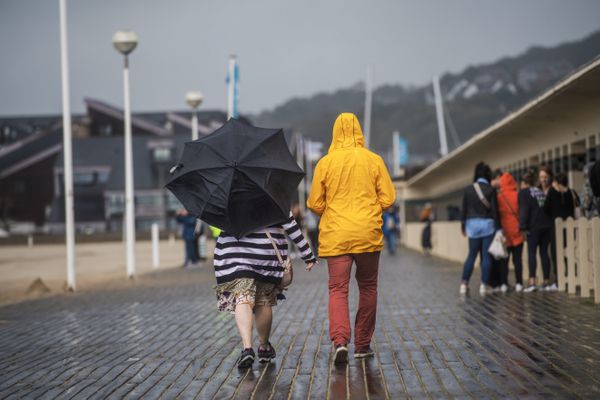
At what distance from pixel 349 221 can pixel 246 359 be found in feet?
4.24

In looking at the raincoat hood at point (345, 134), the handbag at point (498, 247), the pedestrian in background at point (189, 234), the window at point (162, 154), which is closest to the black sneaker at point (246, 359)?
the raincoat hood at point (345, 134)

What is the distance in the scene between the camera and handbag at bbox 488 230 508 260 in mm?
12891

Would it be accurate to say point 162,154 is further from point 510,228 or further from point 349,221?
point 349,221

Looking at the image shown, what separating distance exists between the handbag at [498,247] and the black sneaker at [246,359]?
248 inches

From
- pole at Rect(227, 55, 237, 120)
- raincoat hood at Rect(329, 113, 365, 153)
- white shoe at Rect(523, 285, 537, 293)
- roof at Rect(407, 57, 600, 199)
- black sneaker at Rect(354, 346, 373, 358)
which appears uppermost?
pole at Rect(227, 55, 237, 120)

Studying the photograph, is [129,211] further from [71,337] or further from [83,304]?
[71,337]

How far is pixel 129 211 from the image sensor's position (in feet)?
73.8

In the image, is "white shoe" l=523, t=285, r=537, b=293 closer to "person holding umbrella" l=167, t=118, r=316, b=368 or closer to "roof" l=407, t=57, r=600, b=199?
"roof" l=407, t=57, r=600, b=199

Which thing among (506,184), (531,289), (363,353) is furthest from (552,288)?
(363,353)

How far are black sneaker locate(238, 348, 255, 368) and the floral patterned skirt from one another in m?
0.37

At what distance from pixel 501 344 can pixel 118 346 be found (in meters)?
3.49

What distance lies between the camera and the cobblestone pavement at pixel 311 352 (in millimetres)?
6371

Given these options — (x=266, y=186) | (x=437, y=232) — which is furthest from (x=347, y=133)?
(x=437, y=232)

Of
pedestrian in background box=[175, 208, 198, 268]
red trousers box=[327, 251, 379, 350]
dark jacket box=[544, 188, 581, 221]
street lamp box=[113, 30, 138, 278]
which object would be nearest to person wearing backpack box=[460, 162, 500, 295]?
dark jacket box=[544, 188, 581, 221]
